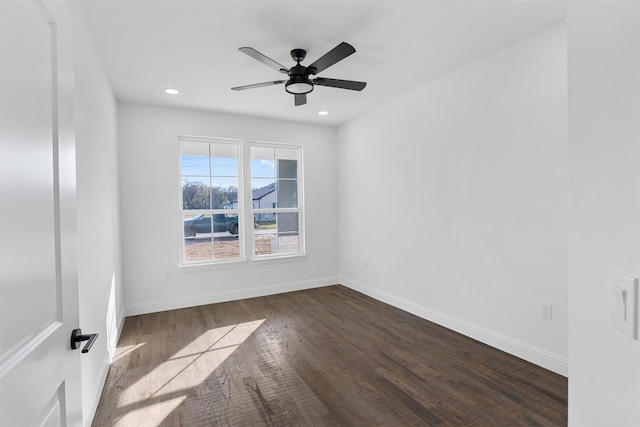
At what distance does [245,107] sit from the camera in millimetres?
4371

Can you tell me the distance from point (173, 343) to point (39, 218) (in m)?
2.87

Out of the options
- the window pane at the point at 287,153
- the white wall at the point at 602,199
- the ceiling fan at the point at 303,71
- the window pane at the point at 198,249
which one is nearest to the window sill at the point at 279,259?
the window pane at the point at 198,249

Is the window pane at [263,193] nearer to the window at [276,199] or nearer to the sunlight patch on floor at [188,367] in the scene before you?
the window at [276,199]

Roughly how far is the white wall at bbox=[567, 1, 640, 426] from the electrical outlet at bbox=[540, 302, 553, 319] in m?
2.05

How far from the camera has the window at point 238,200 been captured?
4.58 meters

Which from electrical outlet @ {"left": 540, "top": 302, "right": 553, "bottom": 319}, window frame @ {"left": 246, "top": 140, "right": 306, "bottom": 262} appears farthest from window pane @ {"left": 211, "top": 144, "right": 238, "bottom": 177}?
electrical outlet @ {"left": 540, "top": 302, "right": 553, "bottom": 319}

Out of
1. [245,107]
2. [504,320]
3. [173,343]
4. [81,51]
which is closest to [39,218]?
[81,51]

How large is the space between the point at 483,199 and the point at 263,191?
10.4 ft

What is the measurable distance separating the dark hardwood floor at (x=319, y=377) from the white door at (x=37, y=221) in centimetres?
140

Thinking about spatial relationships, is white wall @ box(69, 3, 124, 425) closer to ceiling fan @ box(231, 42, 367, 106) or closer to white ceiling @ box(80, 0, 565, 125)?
white ceiling @ box(80, 0, 565, 125)

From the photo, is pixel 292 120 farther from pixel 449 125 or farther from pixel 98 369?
pixel 98 369

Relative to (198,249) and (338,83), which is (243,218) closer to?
(198,249)

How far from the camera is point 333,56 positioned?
243 centimetres

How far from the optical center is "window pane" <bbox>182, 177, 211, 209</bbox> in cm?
454
